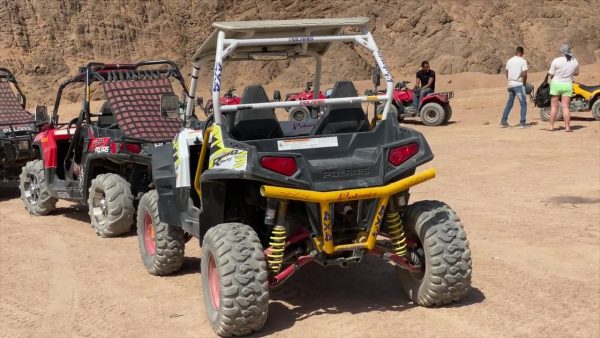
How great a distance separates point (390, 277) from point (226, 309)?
1869 millimetres

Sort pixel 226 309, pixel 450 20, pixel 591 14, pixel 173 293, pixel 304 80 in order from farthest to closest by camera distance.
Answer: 1. pixel 591 14
2. pixel 450 20
3. pixel 304 80
4. pixel 173 293
5. pixel 226 309

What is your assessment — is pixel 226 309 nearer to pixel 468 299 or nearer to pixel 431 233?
pixel 431 233

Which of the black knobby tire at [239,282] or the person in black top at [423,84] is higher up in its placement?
the person in black top at [423,84]

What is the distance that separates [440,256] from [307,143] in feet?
3.86

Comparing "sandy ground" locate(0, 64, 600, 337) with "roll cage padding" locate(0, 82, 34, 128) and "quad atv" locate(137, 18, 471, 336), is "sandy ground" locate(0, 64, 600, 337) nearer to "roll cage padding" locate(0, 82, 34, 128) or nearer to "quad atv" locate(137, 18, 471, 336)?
"quad atv" locate(137, 18, 471, 336)

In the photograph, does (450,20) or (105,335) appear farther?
(450,20)

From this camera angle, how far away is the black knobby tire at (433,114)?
60.0 feet

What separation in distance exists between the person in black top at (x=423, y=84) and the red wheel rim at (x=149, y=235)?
1248 centimetres

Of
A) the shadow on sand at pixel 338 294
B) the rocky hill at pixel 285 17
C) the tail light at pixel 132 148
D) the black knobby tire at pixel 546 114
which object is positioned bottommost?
the shadow on sand at pixel 338 294

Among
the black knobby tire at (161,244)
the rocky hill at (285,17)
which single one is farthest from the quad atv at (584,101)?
the rocky hill at (285,17)

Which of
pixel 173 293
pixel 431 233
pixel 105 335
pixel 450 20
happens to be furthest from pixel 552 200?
pixel 450 20

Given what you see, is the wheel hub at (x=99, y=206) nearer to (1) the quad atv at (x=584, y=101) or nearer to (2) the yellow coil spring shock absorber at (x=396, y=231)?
(2) the yellow coil spring shock absorber at (x=396, y=231)

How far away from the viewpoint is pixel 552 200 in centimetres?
934

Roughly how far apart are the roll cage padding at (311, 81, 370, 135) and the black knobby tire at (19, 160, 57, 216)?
16.5ft
